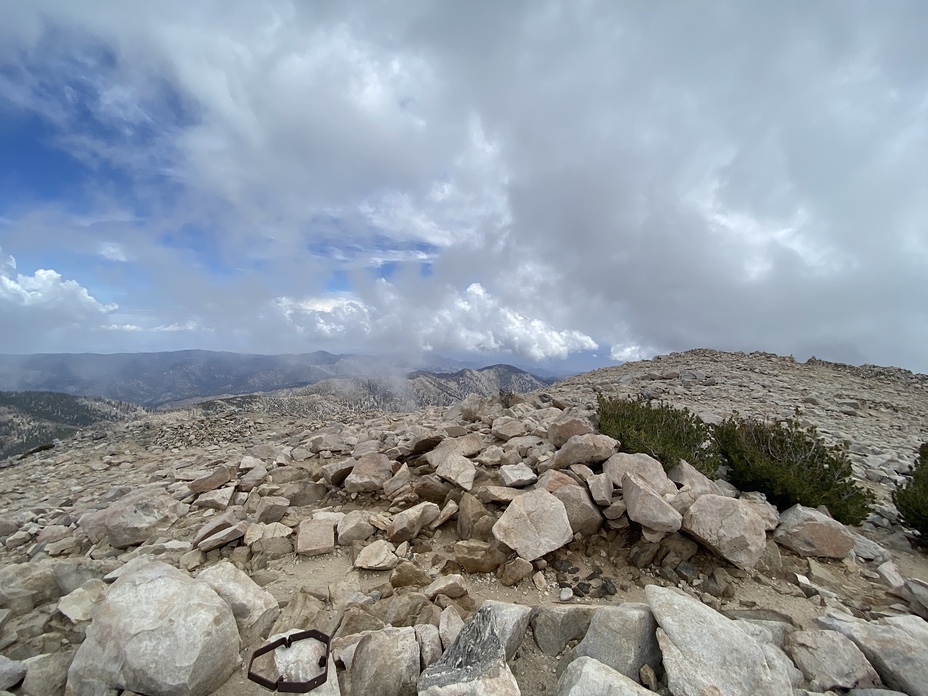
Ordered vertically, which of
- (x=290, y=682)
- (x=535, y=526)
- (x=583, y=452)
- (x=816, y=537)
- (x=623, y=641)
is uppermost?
(x=583, y=452)

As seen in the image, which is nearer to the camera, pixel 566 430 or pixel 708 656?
pixel 708 656

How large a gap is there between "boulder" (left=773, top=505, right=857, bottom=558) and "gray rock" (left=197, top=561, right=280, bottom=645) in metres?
7.38

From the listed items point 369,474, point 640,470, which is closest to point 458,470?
point 369,474

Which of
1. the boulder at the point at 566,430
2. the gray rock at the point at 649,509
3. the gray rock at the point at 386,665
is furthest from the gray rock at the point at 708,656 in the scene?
the boulder at the point at 566,430

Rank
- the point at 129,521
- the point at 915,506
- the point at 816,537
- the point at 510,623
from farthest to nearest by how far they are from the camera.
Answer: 1. the point at 129,521
2. the point at 915,506
3. the point at 816,537
4. the point at 510,623

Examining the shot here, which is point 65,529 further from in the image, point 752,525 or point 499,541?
point 752,525

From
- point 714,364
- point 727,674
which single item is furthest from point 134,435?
point 714,364

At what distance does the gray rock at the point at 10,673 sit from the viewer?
3828 millimetres

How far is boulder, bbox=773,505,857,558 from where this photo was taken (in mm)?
5973

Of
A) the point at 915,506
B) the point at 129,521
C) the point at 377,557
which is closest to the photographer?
the point at 377,557

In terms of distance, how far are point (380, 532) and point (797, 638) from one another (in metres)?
5.88

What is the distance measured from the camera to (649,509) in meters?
5.92

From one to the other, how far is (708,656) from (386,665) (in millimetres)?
2876

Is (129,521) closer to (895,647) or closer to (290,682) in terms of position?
(290,682)
